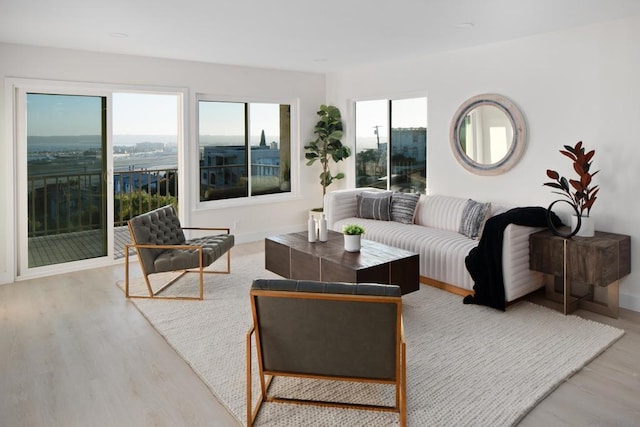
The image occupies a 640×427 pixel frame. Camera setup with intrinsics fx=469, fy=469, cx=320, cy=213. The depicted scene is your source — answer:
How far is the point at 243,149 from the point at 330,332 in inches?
194

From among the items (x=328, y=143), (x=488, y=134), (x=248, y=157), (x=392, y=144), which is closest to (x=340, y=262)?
(x=488, y=134)

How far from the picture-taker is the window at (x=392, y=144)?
6160 mm

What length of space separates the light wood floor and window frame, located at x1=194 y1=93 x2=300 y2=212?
2.42 metres

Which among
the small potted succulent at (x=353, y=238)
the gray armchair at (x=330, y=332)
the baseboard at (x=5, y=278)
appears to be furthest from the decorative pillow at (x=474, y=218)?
the baseboard at (x=5, y=278)

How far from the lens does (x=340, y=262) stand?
3.93 metres

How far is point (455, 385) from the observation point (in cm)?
282

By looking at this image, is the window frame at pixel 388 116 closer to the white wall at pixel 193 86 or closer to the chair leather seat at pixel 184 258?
the white wall at pixel 193 86

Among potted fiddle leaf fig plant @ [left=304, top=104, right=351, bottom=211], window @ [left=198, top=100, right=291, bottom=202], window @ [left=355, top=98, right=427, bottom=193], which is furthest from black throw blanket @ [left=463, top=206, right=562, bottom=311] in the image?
window @ [left=198, top=100, right=291, bottom=202]

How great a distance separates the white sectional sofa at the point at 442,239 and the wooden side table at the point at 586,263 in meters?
0.14

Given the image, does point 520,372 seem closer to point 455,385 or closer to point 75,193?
point 455,385

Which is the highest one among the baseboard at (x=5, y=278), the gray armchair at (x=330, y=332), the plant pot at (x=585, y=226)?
the plant pot at (x=585, y=226)

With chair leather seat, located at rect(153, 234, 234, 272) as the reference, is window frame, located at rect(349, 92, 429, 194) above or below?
above

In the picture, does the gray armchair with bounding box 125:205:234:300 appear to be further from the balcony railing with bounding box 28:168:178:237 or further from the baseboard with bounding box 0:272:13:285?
the baseboard with bounding box 0:272:13:285

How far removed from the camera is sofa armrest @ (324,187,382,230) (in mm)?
6031
